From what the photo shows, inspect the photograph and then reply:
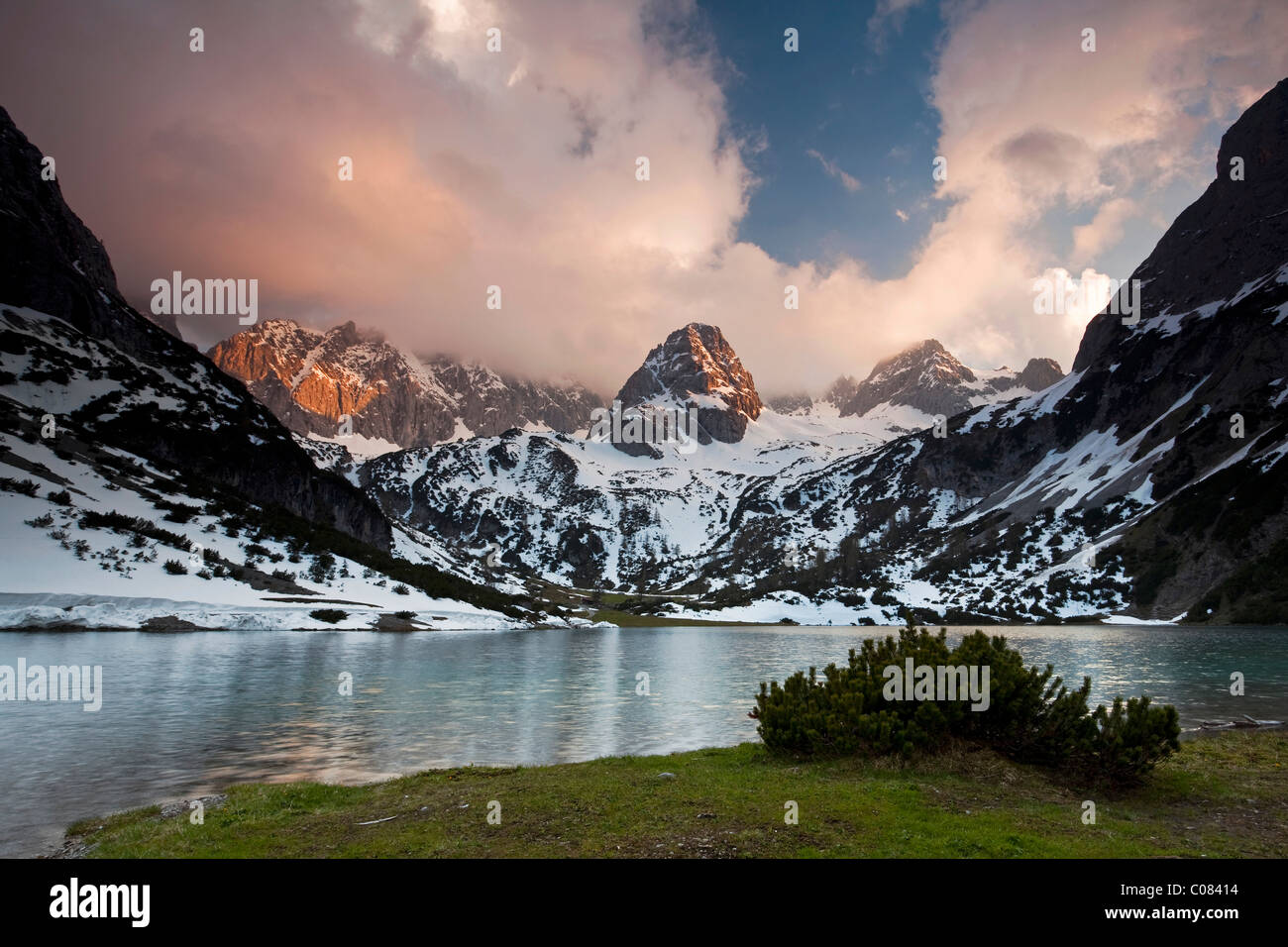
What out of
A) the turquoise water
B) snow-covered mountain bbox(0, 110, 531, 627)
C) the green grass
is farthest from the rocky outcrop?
the green grass

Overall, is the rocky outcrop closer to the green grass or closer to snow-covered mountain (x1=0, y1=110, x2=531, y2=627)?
snow-covered mountain (x1=0, y1=110, x2=531, y2=627)

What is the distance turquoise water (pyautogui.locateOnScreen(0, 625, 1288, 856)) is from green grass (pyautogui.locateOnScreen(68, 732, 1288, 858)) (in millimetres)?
4660

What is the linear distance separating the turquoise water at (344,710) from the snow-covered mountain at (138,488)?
694 inches

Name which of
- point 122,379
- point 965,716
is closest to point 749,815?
point 965,716

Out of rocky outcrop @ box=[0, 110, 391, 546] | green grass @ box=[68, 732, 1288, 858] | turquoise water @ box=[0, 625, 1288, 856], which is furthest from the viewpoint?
rocky outcrop @ box=[0, 110, 391, 546]

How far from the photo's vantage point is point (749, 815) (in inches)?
566

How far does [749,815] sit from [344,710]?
30856 millimetres

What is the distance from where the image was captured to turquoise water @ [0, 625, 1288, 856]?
22594 millimetres

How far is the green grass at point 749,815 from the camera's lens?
40.3 feet

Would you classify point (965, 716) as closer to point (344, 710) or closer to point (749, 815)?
point (749, 815)

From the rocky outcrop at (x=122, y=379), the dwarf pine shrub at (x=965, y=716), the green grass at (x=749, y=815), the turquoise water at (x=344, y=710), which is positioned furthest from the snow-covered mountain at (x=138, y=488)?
the dwarf pine shrub at (x=965, y=716)

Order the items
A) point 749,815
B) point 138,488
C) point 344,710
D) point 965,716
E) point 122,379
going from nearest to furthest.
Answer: point 749,815, point 965,716, point 344,710, point 138,488, point 122,379

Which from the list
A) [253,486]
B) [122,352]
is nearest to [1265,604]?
[253,486]
